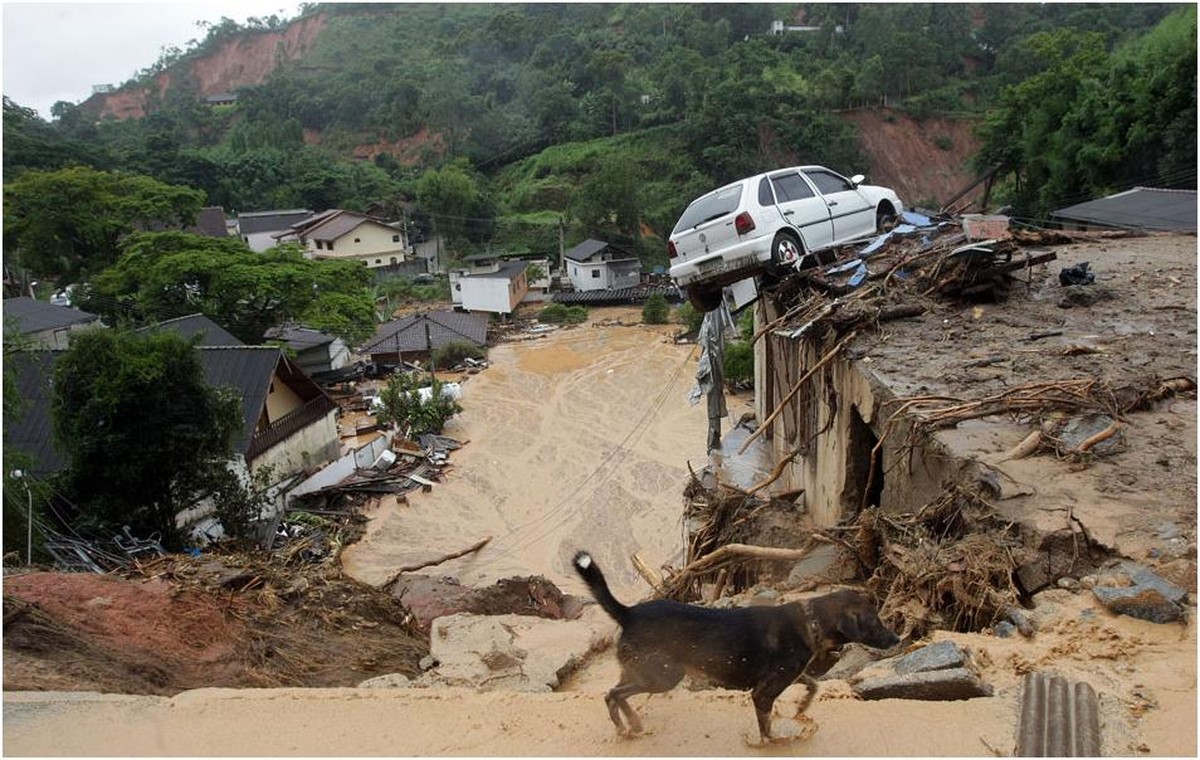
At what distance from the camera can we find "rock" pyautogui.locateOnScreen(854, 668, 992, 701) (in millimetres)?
3662

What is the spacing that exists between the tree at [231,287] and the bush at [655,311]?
14.4m

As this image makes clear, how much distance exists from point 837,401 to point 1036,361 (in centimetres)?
183

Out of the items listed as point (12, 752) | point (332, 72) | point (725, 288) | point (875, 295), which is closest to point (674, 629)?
point (12, 752)

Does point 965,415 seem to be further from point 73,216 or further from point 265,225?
point 265,225

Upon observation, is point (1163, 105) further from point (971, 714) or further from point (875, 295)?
point (971, 714)

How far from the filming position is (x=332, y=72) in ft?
330

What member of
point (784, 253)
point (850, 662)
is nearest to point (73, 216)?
point (784, 253)

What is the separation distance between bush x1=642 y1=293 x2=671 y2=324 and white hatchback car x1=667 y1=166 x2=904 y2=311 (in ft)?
92.6

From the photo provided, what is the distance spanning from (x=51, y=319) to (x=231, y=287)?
795 cm

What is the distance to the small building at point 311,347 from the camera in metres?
30.4

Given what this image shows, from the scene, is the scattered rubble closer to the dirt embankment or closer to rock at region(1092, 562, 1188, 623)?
rock at region(1092, 562, 1188, 623)

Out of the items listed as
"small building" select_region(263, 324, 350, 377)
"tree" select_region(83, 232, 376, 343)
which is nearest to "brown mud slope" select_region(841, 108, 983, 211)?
"small building" select_region(263, 324, 350, 377)

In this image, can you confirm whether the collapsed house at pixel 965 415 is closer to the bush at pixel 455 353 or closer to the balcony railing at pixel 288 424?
the balcony railing at pixel 288 424

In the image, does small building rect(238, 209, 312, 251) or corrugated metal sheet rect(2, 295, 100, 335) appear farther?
small building rect(238, 209, 312, 251)
